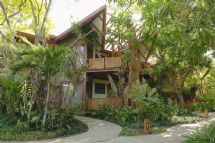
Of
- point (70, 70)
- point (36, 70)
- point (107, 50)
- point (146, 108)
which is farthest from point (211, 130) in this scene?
point (107, 50)

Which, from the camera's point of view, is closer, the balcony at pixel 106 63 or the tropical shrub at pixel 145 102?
the tropical shrub at pixel 145 102

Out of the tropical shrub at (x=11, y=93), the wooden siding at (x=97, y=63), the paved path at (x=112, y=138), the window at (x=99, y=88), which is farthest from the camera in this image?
the window at (x=99, y=88)

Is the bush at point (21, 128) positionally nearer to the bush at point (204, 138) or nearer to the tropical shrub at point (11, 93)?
the tropical shrub at point (11, 93)

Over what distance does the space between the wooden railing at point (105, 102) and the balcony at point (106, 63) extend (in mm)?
2586

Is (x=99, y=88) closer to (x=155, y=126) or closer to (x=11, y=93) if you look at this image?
(x=155, y=126)

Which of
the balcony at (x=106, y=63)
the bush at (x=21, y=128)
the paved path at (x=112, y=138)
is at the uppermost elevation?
the balcony at (x=106, y=63)

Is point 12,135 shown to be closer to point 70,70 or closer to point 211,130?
point 70,70

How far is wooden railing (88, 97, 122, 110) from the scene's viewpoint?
20.9 meters

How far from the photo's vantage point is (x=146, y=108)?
16.1 meters

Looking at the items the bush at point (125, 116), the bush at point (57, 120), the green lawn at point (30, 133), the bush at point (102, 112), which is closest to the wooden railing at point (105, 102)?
the bush at point (102, 112)

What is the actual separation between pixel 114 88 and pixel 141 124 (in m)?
7.30

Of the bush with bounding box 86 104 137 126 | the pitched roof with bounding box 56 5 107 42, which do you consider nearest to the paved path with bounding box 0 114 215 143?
the bush with bounding box 86 104 137 126

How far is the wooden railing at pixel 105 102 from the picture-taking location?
20898mm

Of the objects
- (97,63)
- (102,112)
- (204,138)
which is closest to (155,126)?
(102,112)
